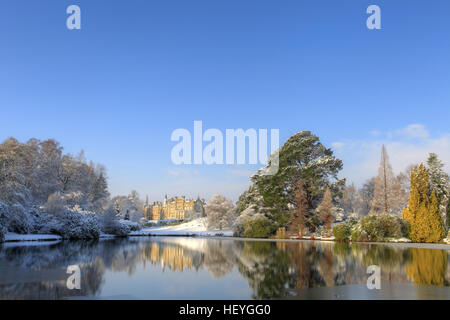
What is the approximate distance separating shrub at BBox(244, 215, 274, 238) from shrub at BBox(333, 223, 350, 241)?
27.8 ft

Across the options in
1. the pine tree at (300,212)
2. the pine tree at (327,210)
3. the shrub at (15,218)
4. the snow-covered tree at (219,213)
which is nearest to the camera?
the shrub at (15,218)

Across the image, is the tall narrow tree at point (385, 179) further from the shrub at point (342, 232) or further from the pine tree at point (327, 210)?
the shrub at point (342, 232)

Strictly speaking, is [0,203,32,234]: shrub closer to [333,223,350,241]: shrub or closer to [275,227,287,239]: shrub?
[275,227,287,239]: shrub

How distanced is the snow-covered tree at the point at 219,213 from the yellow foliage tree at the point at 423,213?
32374 mm

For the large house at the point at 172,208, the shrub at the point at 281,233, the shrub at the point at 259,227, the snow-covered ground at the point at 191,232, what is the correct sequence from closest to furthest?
the shrub at the point at 281,233
the shrub at the point at 259,227
the snow-covered ground at the point at 191,232
the large house at the point at 172,208

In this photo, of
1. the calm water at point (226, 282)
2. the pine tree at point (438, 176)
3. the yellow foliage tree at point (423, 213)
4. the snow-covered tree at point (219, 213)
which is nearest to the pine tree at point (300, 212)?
the yellow foliage tree at point (423, 213)

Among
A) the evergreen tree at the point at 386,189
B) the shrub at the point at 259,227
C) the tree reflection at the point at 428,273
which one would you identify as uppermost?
the evergreen tree at the point at 386,189

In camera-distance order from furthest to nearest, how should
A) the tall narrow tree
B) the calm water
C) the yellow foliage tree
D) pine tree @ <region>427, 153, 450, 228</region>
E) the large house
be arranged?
the large house < the tall narrow tree < pine tree @ <region>427, 153, 450, 228</region> < the yellow foliage tree < the calm water

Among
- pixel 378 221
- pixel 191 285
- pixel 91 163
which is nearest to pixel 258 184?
pixel 378 221

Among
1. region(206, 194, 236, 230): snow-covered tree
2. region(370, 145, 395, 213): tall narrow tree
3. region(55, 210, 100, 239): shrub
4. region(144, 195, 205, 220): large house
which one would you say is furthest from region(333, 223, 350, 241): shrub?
region(144, 195, 205, 220): large house

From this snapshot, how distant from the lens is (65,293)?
274 inches

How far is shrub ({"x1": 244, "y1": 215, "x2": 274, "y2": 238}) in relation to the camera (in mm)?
35938

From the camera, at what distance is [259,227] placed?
36.1 m

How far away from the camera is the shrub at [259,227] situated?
35.9 m
